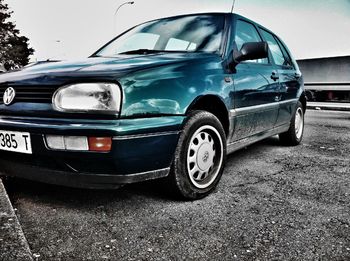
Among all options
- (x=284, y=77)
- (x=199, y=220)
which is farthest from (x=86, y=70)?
(x=284, y=77)

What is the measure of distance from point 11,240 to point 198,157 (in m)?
1.34

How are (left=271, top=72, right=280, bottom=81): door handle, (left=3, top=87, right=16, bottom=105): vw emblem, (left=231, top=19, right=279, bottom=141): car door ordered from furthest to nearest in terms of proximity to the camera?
(left=271, top=72, right=280, bottom=81): door handle → (left=231, top=19, right=279, bottom=141): car door → (left=3, top=87, right=16, bottom=105): vw emblem

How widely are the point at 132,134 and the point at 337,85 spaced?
42.7ft

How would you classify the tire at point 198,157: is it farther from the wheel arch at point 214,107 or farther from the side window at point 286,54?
the side window at point 286,54

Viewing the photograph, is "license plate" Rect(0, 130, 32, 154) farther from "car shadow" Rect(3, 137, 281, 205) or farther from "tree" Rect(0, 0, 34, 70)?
"tree" Rect(0, 0, 34, 70)

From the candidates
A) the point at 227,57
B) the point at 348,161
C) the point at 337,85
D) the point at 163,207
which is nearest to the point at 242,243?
the point at 163,207

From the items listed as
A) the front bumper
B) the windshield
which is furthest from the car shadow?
the windshield

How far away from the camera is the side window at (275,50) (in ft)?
13.4

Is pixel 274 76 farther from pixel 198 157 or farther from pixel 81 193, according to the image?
pixel 81 193

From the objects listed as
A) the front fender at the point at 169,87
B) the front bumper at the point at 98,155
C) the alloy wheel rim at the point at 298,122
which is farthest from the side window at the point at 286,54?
the front bumper at the point at 98,155

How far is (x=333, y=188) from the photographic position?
2873 mm

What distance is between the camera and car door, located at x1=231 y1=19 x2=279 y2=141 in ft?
9.81

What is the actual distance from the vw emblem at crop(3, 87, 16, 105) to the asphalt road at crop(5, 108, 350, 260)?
2.31 ft

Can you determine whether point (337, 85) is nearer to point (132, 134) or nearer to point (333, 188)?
point (333, 188)
